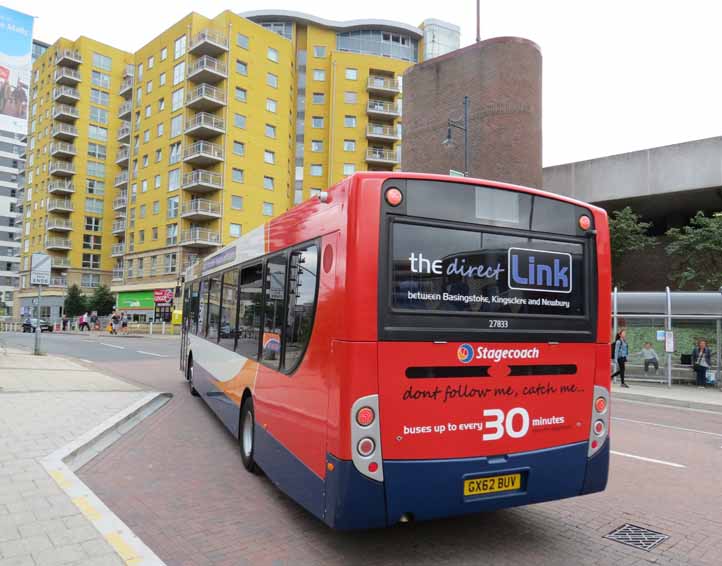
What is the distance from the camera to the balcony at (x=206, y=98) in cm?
5000

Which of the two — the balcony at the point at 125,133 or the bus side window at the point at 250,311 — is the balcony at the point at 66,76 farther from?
the bus side window at the point at 250,311

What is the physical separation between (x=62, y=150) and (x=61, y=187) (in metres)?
4.35

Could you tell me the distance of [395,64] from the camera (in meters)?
64.3

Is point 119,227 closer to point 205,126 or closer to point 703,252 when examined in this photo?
point 205,126

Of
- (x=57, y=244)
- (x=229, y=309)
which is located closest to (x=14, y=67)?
(x=229, y=309)

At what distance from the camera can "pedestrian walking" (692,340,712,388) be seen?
1683 cm

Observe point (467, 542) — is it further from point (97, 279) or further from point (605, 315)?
point (97, 279)

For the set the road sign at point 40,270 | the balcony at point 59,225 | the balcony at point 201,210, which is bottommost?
the road sign at point 40,270

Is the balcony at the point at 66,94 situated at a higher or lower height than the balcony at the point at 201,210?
higher

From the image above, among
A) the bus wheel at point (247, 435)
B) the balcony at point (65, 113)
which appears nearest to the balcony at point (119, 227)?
the balcony at point (65, 113)

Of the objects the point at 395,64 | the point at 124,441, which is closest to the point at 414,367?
the point at 124,441

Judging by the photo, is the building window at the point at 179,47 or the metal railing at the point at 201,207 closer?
the metal railing at the point at 201,207

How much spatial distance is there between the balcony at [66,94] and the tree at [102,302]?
950 inches

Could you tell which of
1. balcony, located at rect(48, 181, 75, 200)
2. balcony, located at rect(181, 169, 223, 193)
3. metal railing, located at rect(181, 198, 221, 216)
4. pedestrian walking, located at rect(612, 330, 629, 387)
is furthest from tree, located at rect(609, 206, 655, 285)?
balcony, located at rect(48, 181, 75, 200)
